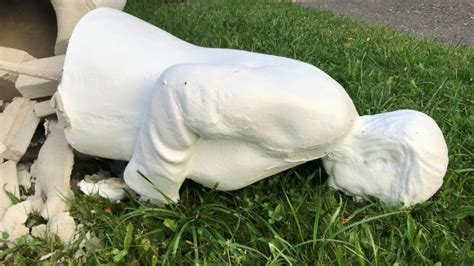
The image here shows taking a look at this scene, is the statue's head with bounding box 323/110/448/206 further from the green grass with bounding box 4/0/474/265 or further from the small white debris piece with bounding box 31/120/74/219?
the small white debris piece with bounding box 31/120/74/219

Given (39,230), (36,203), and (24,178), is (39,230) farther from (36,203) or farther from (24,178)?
(24,178)

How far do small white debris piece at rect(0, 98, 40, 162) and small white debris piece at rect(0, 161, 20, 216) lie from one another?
0.04m

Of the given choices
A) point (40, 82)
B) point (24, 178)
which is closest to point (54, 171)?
point (24, 178)

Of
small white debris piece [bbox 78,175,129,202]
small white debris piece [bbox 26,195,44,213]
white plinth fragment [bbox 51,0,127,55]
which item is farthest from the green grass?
white plinth fragment [bbox 51,0,127,55]

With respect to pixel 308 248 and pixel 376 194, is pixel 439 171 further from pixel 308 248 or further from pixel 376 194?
pixel 308 248

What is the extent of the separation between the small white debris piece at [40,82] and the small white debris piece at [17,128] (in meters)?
0.08

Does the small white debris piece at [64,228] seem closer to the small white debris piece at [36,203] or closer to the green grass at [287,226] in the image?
the green grass at [287,226]

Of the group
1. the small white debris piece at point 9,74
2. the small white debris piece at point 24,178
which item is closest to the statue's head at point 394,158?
the small white debris piece at point 24,178

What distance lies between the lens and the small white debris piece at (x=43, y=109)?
2340 millimetres

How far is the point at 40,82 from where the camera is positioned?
91.0 inches

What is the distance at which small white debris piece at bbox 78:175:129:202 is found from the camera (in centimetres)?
212

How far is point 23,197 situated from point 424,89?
1.94m

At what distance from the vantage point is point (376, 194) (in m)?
1.99

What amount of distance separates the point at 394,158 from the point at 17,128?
1.41 meters
